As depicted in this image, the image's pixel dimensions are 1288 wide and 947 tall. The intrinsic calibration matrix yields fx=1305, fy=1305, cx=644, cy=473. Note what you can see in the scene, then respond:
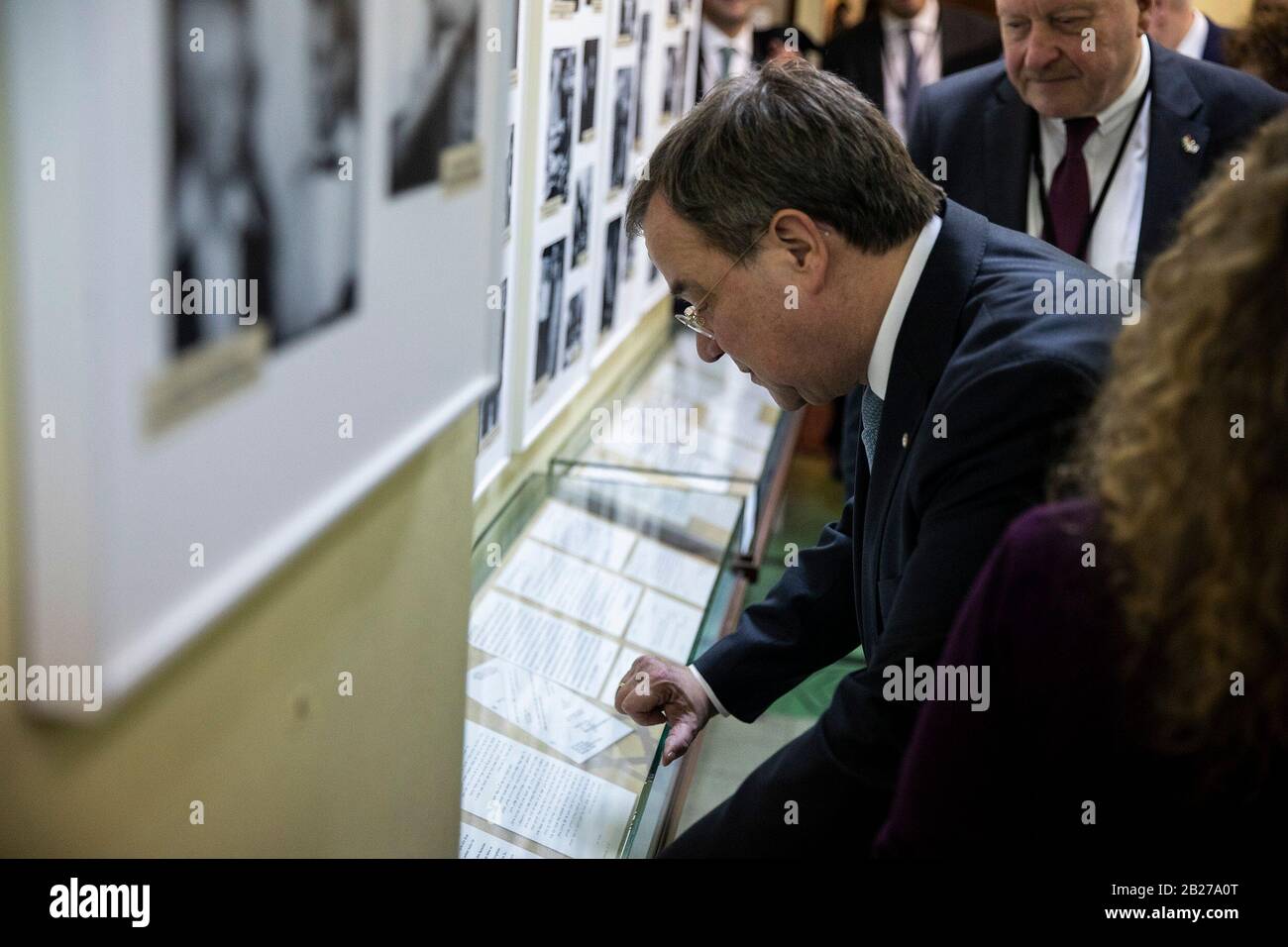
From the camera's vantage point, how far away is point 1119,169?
10.4 feet

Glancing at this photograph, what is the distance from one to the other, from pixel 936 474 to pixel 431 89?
761 mm

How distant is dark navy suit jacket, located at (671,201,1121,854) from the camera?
60.4 inches

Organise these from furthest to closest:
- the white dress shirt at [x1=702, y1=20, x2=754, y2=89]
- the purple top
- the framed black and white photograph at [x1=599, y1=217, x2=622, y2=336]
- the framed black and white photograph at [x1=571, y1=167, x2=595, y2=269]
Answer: the white dress shirt at [x1=702, y1=20, x2=754, y2=89] → the framed black and white photograph at [x1=599, y1=217, x2=622, y2=336] → the framed black and white photograph at [x1=571, y1=167, x2=595, y2=269] → the purple top

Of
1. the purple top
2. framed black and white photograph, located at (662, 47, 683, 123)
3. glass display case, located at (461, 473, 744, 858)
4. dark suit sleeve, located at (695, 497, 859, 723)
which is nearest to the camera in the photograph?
the purple top

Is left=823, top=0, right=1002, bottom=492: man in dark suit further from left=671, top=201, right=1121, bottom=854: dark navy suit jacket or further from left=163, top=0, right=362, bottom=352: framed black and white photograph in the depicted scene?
left=163, top=0, right=362, bottom=352: framed black and white photograph

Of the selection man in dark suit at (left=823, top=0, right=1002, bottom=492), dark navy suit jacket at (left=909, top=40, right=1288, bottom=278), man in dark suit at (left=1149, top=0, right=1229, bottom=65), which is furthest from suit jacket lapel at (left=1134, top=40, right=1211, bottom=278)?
man in dark suit at (left=823, top=0, right=1002, bottom=492)

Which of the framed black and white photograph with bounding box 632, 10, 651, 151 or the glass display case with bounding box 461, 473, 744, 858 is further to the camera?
the framed black and white photograph with bounding box 632, 10, 651, 151

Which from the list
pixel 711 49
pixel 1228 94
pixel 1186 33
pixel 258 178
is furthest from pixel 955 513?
pixel 711 49

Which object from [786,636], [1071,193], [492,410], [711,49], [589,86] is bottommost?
[786,636]

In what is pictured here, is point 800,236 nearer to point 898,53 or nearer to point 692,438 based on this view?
point 692,438

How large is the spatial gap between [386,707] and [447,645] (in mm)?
211

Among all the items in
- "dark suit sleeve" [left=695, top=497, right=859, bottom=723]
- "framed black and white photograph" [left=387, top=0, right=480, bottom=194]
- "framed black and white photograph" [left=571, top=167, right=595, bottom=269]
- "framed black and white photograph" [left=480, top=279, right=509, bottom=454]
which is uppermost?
"framed black and white photograph" [left=387, top=0, right=480, bottom=194]

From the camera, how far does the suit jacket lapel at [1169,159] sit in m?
3.07
